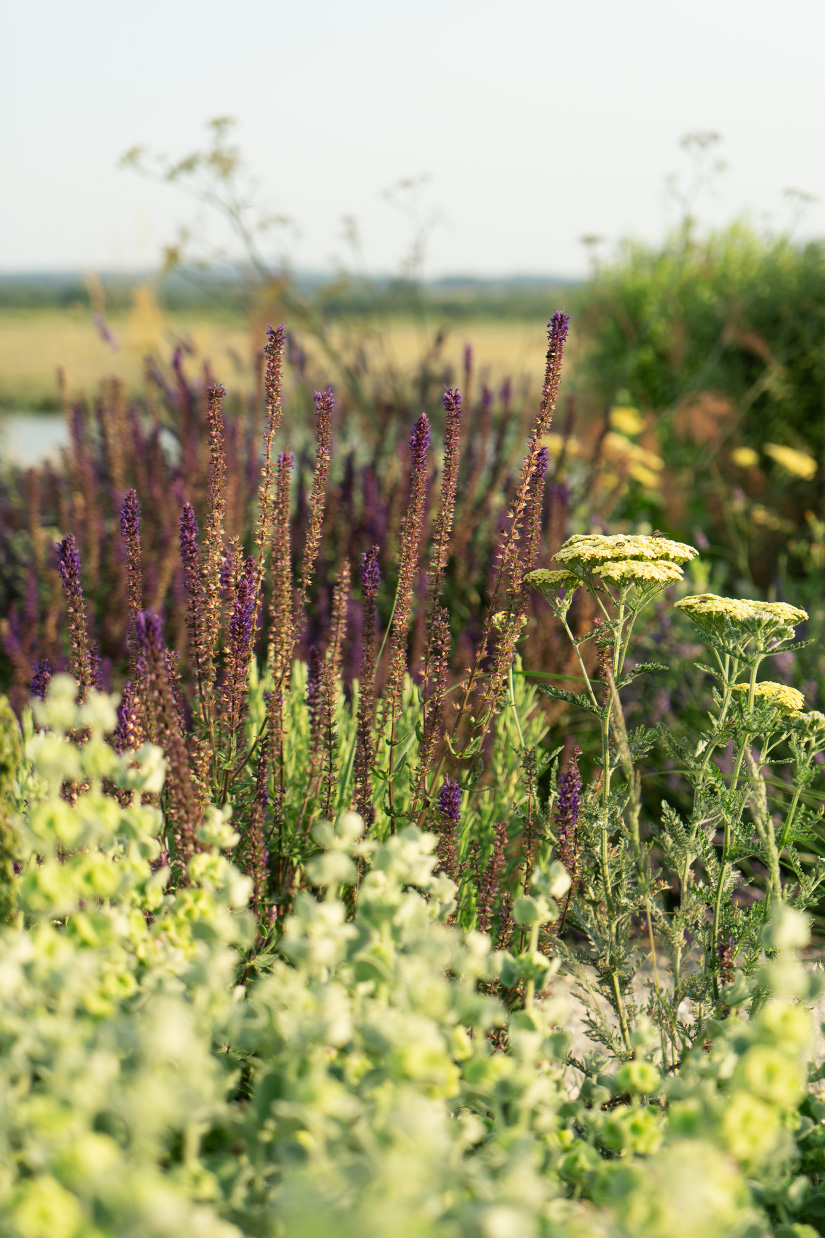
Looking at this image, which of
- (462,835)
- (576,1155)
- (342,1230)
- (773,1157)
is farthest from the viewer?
(462,835)

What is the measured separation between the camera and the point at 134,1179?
698mm

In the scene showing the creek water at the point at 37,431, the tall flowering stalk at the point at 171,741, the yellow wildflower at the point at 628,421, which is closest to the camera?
the tall flowering stalk at the point at 171,741

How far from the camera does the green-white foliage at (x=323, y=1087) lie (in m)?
0.74

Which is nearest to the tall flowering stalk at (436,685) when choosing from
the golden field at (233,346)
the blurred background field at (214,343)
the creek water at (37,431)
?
the golden field at (233,346)

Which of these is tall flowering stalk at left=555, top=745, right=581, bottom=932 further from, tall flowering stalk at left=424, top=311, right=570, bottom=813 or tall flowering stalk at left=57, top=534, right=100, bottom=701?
tall flowering stalk at left=57, top=534, right=100, bottom=701

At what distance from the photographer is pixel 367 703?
180 cm

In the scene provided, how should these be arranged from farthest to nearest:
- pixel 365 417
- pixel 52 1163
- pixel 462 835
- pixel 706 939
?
1. pixel 365 417
2. pixel 462 835
3. pixel 706 939
4. pixel 52 1163

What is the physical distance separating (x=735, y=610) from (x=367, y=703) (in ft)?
2.35

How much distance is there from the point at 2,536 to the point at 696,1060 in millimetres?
4260

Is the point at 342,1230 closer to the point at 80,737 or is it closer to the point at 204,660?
the point at 204,660

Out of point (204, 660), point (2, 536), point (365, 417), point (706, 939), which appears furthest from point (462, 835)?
point (365, 417)

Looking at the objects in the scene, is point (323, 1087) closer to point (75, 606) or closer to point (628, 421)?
point (75, 606)

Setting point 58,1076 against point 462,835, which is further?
point 462,835

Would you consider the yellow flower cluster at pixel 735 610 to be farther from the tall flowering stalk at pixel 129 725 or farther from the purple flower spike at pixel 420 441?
the tall flowering stalk at pixel 129 725
